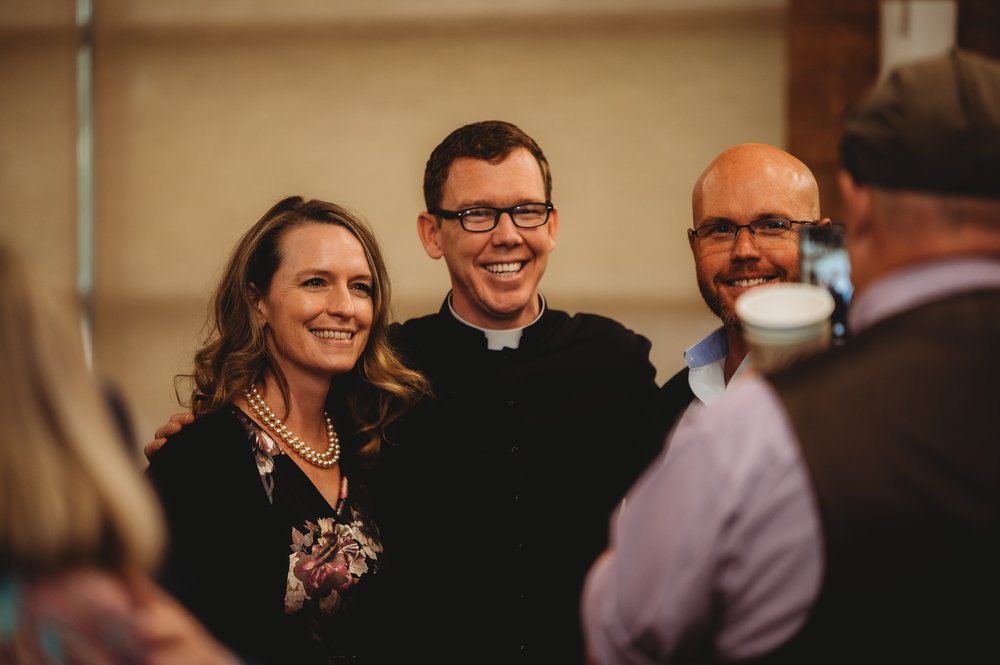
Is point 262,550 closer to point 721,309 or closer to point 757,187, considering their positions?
point 721,309

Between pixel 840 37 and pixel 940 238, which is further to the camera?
pixel 840 37

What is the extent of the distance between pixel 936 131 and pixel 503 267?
1.35 m

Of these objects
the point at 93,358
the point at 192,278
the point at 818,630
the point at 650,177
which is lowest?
the point at 818,630

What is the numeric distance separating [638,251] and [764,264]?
1.76m

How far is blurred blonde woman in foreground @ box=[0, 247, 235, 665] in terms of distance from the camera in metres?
0.86

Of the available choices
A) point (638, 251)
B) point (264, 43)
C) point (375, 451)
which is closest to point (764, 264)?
point (375, 451)

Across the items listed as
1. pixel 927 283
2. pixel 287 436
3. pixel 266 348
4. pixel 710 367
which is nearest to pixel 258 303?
pixel 266 348

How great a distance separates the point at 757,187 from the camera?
2176mm

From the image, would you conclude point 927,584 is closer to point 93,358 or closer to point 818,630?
point 818,630

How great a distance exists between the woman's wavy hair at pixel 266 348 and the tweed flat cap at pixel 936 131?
52.9 inches

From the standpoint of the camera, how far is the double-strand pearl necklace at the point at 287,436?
1968mm

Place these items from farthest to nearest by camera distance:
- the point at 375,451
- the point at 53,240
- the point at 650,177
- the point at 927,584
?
the point at 53,240 → the point at 650,177 → the point at 375,451 → the point at 927,584

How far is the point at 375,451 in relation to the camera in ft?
6.84

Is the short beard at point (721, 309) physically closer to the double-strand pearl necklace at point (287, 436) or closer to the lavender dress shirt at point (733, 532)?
the double-strand pearl necklace at point (287, 436)
